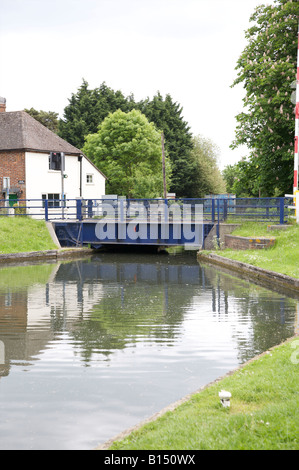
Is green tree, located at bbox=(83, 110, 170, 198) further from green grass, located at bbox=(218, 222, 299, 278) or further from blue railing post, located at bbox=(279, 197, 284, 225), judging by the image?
blue railing post, located at bbox=(279, 197, 284, 225)

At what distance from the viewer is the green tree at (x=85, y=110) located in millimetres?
61781

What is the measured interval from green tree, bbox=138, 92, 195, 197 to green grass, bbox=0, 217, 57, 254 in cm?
3911

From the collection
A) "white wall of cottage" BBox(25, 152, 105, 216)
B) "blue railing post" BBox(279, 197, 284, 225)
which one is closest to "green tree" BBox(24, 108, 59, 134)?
"white wall of cottage" BBox(25, 152, 105, 216)

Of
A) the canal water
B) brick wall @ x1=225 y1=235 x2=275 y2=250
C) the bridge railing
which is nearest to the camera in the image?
the canal water

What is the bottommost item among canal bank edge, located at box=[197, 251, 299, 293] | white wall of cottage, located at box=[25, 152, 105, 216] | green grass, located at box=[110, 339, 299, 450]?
canal bank edge, located at box=[197, 251, 299, 293]

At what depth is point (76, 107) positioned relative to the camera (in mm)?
63500

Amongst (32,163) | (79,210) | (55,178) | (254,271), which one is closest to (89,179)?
(55,178)

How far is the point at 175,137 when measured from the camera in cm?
6838

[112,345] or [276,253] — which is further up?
[276,253]

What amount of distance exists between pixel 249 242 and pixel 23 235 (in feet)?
37.7

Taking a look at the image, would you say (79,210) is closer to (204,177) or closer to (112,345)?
(112,345)

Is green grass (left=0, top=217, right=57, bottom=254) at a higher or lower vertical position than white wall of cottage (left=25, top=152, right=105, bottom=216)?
lower

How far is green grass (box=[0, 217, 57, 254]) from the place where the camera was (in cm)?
2480
